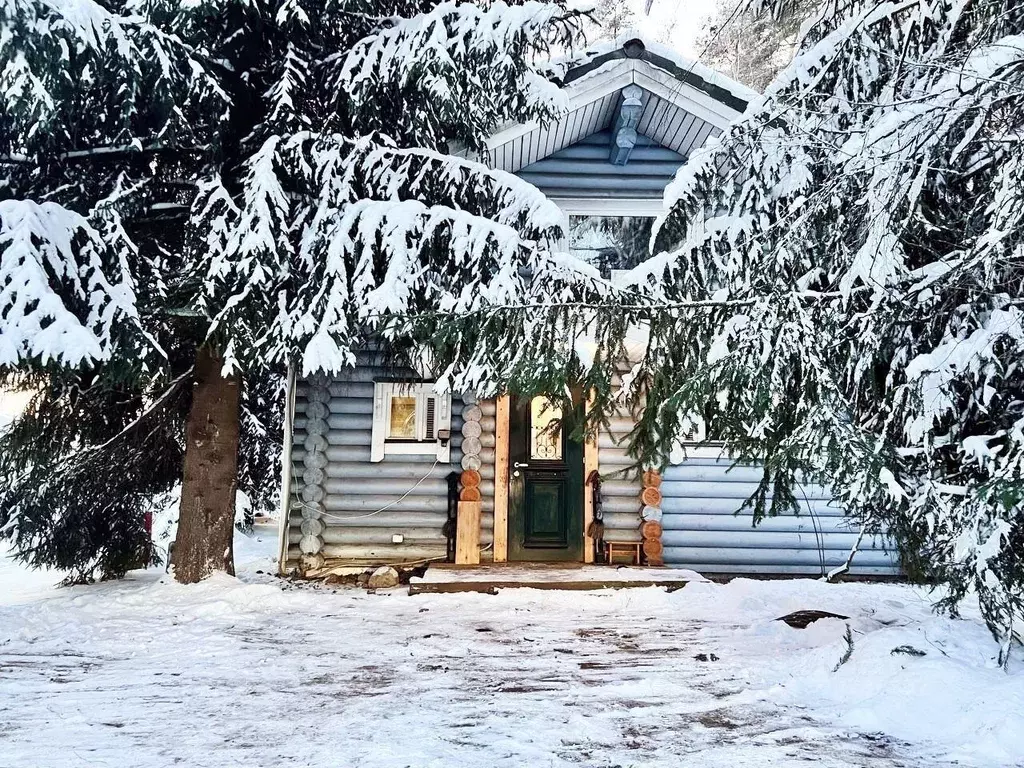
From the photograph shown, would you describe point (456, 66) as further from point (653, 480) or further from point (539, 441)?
point (653, 480)

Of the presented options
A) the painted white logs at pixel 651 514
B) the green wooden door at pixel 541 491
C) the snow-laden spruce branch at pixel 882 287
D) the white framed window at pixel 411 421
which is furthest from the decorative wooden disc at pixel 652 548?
the snow-laden spruce branch at pixel 882 287

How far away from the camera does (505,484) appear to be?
856cm

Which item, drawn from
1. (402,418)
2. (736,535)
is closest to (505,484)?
(402,418)

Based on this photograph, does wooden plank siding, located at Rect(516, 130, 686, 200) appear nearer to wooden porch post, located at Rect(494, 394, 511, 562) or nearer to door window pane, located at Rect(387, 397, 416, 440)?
wooden porch post, located at Rect(494, 394, 511, 562)

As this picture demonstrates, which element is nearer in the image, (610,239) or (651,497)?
(651,497)

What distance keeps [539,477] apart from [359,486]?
2098 mm

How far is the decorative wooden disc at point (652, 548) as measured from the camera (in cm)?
839

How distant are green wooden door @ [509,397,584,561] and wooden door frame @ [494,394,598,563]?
54 mm

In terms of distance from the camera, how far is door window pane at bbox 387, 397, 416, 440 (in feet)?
28.2

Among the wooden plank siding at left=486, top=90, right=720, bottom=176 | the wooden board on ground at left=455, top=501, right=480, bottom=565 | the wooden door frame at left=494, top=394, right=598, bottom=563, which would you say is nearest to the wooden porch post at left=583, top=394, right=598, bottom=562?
the wooden door frame at left=494, top=394, right=598, bottom=563

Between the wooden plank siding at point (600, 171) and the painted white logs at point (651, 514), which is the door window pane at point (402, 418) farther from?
the wooden plank siding at point (600, 171)

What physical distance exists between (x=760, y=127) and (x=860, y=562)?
20.6 feet

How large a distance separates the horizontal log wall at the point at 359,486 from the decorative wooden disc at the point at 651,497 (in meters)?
1.76

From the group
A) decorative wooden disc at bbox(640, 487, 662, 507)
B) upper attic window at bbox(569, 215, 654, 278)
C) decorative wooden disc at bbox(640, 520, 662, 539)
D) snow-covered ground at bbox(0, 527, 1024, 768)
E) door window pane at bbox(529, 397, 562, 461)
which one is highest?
upper attic window at bbox(569, 215, 654, 278)
